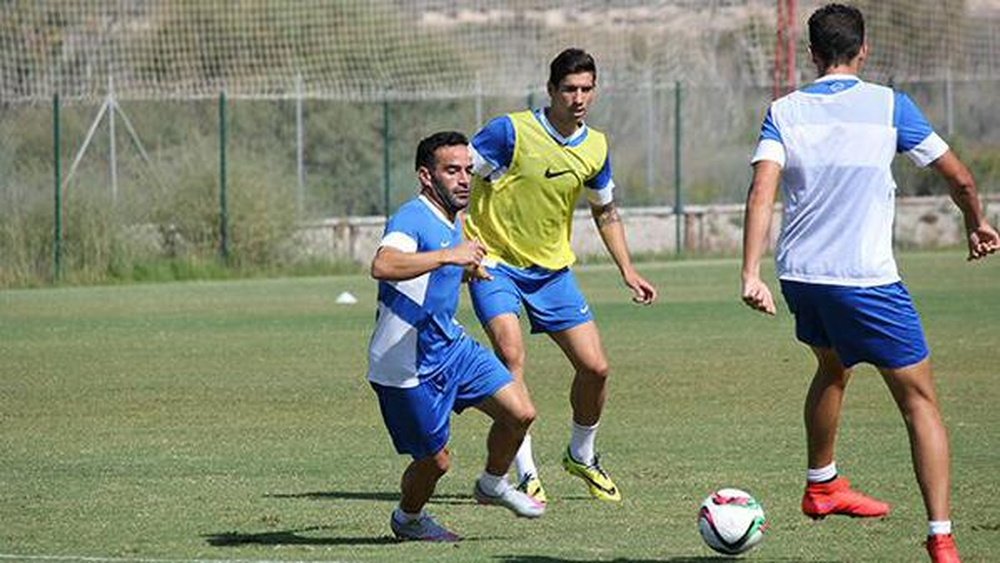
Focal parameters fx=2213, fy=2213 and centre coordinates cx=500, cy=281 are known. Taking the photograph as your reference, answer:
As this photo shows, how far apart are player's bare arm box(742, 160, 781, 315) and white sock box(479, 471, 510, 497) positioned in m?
1.77

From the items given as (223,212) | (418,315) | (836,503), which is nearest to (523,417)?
(418,315)

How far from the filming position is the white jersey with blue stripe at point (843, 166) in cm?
854

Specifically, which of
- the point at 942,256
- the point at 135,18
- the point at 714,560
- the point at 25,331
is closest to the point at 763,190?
the point at 714,560

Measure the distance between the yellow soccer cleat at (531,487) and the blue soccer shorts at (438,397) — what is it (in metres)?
1.26

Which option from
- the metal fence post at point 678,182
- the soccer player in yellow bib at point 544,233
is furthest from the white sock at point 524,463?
the metal fence post at point 678,182

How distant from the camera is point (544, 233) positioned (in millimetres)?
11391

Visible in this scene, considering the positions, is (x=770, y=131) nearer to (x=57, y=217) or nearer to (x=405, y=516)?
(x=405, y=516)

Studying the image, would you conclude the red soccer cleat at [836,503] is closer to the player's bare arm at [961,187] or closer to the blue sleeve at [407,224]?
the player's bare arm at [961,187]

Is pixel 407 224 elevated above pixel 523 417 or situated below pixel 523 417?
above

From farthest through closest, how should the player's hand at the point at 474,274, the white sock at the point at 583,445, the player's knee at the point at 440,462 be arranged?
the white sock at the point at 583,445, the player's knee at the point at 440,462, the player's hand at the point at 474,274

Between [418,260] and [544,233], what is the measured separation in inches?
98.4

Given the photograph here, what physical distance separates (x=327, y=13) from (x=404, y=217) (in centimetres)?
3234

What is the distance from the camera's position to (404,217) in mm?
9281

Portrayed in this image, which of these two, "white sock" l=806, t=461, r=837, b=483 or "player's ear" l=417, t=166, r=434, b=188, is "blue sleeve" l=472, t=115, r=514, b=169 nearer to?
"player's ear" l=417, t=166, r=434, b=188
